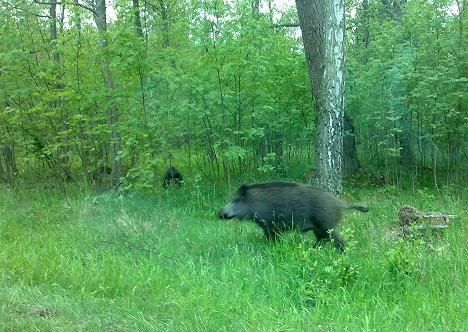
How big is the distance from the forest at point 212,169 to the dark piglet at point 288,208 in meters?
0.23

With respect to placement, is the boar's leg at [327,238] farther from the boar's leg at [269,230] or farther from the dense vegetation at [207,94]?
the dense vegetation at [207,94]

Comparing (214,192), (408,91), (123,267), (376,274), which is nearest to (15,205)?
(214,192)

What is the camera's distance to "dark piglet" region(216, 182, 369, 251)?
700 centimetres

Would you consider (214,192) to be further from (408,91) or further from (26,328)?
(26,328)

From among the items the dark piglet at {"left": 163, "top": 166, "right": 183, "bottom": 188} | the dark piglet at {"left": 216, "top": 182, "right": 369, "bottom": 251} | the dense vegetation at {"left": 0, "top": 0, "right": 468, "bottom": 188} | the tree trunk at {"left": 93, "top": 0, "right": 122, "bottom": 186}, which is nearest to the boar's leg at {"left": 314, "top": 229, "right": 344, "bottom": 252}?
the dark piglet at {"left": 216, "top": 182, "right": 369, "bottom": 251}

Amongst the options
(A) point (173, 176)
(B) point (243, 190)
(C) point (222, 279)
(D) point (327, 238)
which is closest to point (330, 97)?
(B) point (243, 190)

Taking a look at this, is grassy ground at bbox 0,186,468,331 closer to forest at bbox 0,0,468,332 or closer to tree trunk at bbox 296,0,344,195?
forest at bbox 0,0,468,332

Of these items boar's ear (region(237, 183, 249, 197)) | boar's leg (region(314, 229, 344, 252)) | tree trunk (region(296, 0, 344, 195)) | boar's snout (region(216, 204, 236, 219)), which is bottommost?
boar's leg (region(314, 229, 344, 252))

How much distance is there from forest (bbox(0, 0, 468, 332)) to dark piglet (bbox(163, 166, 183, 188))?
11.7 inches

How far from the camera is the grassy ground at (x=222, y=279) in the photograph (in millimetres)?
4539

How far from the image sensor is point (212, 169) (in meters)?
12.8

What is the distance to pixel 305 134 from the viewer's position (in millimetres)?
12289

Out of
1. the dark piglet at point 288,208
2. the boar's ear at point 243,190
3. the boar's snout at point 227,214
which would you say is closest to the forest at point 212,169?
the dark piglet at point 288,208

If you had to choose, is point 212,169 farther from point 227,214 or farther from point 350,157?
point 227,214
